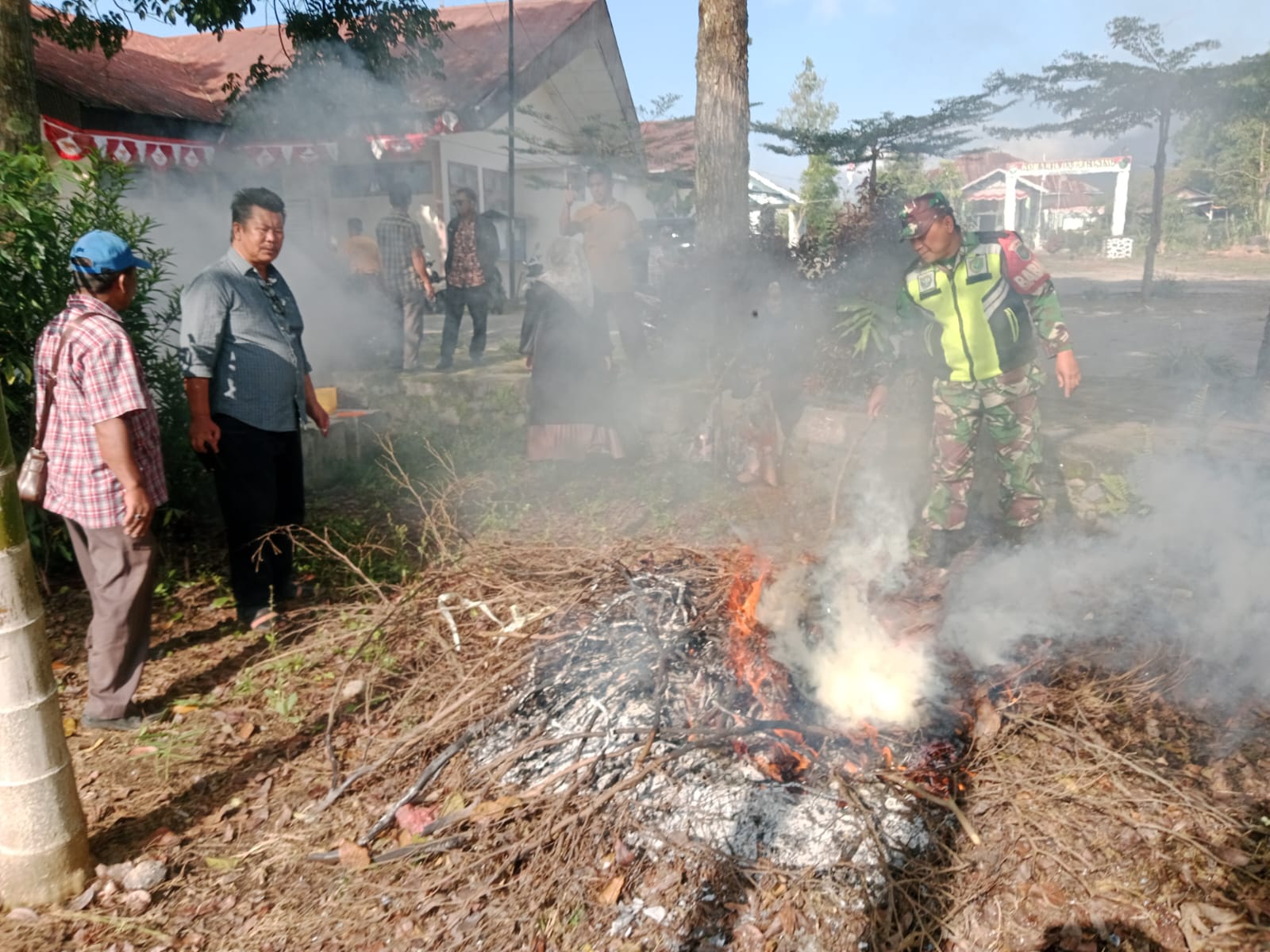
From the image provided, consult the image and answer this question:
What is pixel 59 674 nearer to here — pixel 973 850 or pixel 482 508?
pixel 482 508

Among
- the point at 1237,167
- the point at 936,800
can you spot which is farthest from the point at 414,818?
the point at 1237,167

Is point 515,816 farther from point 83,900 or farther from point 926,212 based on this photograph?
point 926,212

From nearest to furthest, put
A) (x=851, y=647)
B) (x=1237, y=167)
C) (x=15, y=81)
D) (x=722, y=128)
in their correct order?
1. (x=851, y=647)
2. (x=15, y=81)
3. (x=722, y=128)
4. (x=1237, y=167)

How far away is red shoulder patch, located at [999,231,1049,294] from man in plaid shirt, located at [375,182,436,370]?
532cm

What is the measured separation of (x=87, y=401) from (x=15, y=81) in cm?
333

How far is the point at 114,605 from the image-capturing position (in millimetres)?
3602

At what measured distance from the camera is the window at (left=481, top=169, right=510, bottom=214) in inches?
653

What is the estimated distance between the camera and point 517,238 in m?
17.8

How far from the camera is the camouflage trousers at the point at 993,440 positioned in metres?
4.81

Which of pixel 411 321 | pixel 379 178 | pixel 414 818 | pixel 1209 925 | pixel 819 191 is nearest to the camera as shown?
pixel 1209 925

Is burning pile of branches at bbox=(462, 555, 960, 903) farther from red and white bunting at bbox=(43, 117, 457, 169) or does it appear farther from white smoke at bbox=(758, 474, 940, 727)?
red and white bunting at bbox=(43, 117, 457, 169)

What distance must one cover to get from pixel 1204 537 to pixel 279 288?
561 cm

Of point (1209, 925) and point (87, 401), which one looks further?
point (87, 401)

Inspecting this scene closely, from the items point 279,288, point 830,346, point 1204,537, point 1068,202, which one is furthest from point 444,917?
point 1068,202
